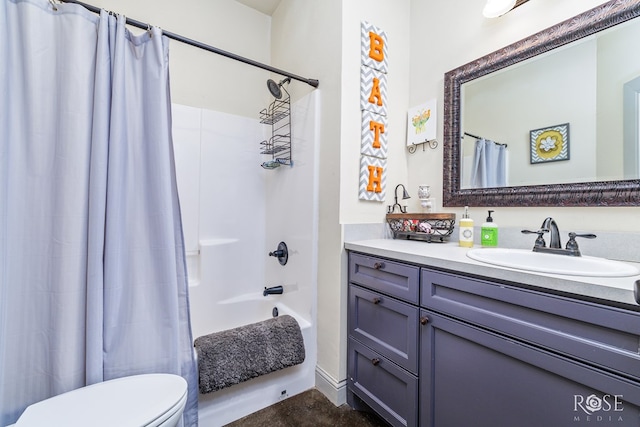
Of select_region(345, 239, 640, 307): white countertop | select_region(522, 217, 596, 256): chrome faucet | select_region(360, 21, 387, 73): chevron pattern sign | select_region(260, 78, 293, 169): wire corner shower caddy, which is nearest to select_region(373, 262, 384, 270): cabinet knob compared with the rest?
select_region(345, 239, 640, 307): white countertop

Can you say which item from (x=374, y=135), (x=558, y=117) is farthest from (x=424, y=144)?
(x=558, y=117)

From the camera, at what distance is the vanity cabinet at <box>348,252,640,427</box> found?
67cm

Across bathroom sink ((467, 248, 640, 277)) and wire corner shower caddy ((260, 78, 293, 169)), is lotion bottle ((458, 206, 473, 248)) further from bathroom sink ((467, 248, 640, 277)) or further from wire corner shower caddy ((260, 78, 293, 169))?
wire corner shower caddy ((260, 78, 293, 169))

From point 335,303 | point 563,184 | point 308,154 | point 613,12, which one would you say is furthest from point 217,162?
point 613,12

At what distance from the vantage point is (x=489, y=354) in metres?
0.89

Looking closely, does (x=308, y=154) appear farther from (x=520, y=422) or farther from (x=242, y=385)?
(x=520, y=422)

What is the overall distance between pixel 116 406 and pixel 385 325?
3.50 feet

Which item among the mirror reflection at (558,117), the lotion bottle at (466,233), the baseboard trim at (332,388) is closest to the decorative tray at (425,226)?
the lotion bottle at (466,233)

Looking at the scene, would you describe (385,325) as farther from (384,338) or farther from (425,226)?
(425,226)

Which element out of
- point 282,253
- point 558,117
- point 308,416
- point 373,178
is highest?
point 558,117

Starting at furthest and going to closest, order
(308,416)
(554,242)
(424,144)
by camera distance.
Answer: (424,144)
(308,416)
(554,242)

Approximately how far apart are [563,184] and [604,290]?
2.35 ft

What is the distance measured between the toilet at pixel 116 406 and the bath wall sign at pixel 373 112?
4.17ft

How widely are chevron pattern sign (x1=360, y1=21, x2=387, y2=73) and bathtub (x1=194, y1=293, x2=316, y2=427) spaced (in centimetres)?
168
